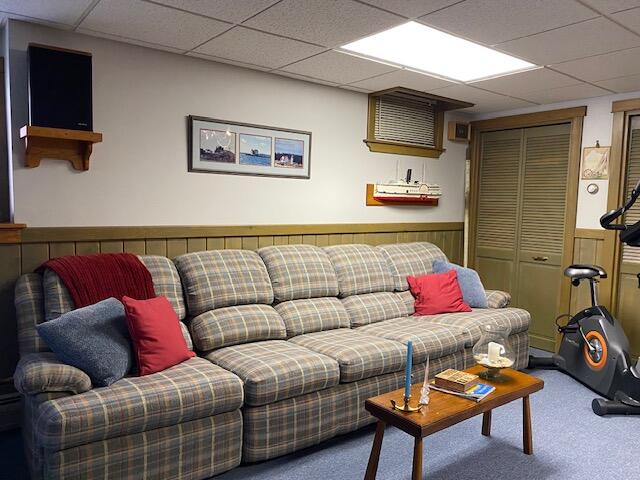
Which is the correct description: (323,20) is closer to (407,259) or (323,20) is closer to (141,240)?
(141,240)

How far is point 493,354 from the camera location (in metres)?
2.59

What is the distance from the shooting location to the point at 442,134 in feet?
15.9

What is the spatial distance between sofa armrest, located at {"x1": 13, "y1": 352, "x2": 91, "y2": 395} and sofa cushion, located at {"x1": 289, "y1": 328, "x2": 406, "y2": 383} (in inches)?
50.1

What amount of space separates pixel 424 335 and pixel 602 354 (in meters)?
1.35

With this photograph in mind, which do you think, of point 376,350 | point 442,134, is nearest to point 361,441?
point 376,350

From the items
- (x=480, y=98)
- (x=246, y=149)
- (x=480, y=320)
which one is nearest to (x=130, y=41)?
(x=246, y=149)

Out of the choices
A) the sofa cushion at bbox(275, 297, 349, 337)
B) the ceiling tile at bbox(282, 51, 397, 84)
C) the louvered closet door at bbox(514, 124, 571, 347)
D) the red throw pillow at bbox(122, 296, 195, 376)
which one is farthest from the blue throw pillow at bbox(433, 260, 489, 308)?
the red throw pillow at bbox(122, 296, 195, 376)

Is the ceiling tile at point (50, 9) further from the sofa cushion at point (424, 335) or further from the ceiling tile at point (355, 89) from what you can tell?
the sofa cushion at point (424, 335)

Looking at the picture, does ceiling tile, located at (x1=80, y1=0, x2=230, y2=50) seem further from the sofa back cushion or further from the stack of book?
the stack of book

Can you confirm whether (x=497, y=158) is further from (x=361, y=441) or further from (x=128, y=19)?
(x=128, y=19)

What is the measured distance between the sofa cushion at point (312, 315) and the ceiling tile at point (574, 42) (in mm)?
1952

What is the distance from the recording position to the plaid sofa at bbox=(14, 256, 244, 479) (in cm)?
194

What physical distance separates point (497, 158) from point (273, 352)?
3351 mm

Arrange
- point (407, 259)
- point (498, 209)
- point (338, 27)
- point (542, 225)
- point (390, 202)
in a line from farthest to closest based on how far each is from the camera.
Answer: point (498, 209) → point (542, 225) → point (390, 202) → point (407, 259) → point (338, 27)
